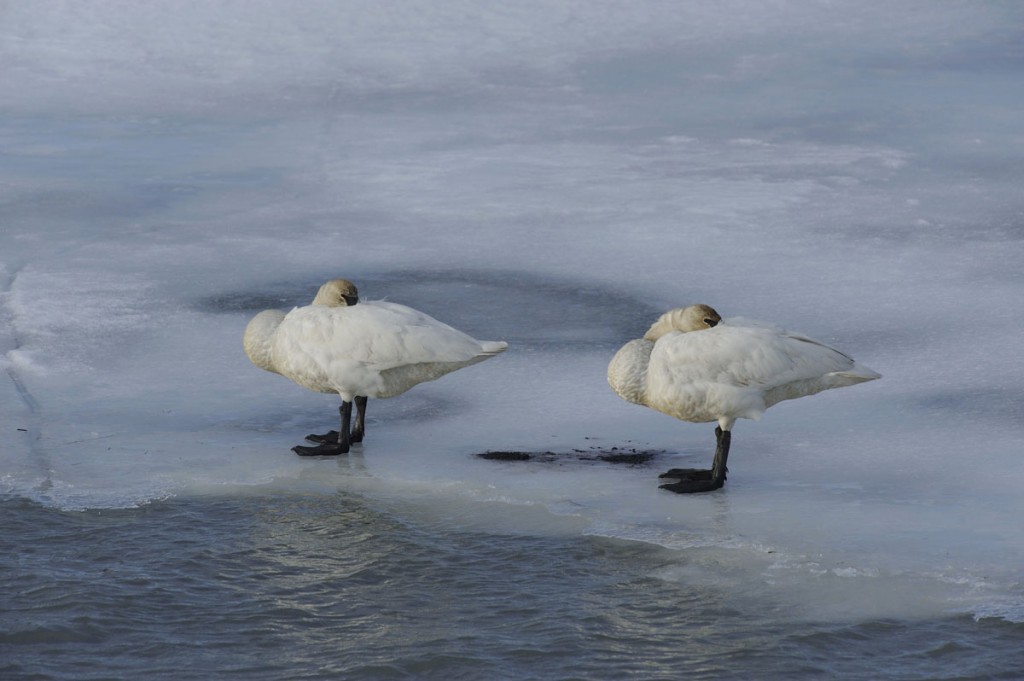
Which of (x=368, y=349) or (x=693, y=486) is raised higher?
(x=368, y=349)

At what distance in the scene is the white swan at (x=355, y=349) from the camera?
629cm

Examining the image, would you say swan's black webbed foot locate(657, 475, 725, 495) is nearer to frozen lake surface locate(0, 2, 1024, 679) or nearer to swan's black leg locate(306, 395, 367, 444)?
frozen lake surface locate(0, 2, 1024, 679)

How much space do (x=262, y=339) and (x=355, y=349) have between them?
1.75 feet

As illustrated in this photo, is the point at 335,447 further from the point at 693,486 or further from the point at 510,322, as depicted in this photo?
the point at 510,322

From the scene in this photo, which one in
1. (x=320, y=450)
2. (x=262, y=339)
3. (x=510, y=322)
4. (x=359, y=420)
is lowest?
(x=320, y=450)

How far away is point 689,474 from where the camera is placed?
6.10 metres

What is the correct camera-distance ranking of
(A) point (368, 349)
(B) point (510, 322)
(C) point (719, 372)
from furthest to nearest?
1. (B) point (510, 322)
2. (A) point (368, 349)
3. (C) point (719, 372)

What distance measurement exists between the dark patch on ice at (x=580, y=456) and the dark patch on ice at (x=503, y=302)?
148 cm

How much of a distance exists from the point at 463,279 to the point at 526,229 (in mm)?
1071

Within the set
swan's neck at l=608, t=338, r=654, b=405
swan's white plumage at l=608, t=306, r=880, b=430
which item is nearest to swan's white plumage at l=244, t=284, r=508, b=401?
swan's neck at l=608, t=338, r=654, b=405

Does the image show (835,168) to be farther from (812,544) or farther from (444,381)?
(812,544)

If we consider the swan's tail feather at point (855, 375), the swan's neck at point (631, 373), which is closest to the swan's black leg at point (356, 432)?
the swan's neck at point (631, 373)

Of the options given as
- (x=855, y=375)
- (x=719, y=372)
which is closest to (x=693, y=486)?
(x=719, y=372)

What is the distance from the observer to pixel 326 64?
14.5 m
